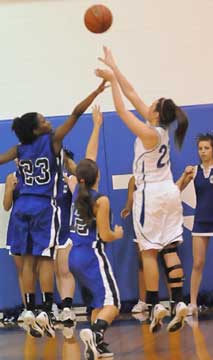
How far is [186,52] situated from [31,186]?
8.80 feet

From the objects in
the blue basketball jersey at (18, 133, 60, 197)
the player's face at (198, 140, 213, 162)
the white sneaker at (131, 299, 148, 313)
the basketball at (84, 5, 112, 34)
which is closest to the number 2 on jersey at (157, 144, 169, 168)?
the blue basketball jersey at (18, 133, 60, 197)

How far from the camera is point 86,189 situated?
4.40m

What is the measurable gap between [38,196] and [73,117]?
624 millimetres

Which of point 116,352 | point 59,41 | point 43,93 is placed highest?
point 59,41

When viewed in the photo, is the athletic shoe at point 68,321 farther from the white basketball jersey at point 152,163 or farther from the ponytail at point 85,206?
the ponytail at point 85,206

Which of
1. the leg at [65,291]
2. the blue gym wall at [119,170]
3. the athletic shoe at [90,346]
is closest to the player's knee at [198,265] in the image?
the blue gym wall at [119,170]

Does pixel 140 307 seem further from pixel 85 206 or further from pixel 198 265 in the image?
pixel 85 206

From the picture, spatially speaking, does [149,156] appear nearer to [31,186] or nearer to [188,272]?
[31,186]

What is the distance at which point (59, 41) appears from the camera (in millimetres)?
7211

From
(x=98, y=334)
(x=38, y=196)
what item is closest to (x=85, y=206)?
(x=98, y=334)

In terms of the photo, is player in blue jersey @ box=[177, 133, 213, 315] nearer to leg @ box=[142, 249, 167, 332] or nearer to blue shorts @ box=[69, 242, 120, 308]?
leg @ box=[142, 249, 167, 332]

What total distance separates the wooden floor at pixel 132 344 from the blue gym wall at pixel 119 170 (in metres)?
0.95

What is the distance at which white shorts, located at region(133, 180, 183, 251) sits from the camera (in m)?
5.13

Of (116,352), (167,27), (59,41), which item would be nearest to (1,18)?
(59,41)
